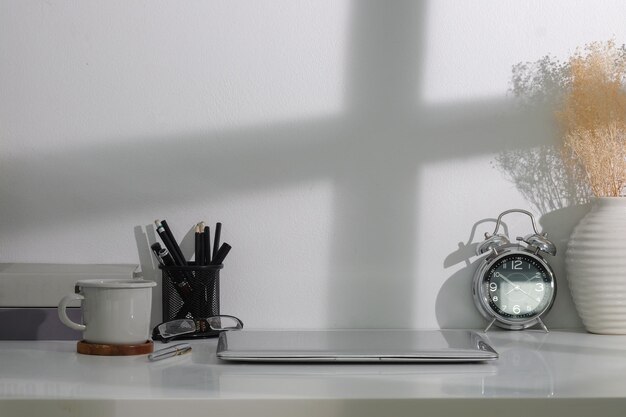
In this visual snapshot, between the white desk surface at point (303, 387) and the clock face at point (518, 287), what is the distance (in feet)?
0.95

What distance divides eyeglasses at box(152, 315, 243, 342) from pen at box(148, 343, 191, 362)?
0.35 ft

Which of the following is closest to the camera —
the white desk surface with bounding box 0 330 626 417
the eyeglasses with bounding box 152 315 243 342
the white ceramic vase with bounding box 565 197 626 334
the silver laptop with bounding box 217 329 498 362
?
the white desk surface with bounding box 0 330 626 417

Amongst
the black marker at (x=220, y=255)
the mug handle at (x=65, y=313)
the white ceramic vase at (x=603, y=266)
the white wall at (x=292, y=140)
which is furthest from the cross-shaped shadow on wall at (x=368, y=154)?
the mug handle at (x=65, y=313)

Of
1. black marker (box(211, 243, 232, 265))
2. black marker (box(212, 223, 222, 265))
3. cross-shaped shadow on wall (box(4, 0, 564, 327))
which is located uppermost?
cross-shaped shadow on wall (box(4, 0, 564, 327))

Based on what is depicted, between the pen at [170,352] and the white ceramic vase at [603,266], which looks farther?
the white ceramic vase at [603,266]

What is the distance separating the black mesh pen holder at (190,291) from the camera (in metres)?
1.57

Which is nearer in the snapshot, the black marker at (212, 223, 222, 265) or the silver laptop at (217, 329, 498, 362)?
the silver laptop at (217, 329, 498, 362)

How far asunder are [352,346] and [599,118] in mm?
692

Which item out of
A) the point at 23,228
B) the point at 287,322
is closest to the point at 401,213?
the point at 287,322

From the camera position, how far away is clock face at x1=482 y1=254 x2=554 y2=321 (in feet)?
5.45

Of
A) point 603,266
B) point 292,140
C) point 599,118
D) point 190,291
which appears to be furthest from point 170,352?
point 599,118

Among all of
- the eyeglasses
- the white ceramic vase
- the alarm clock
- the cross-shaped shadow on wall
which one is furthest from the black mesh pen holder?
the white ceramic vase

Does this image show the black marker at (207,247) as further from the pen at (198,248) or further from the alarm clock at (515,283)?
the alarm clock at (515,283)

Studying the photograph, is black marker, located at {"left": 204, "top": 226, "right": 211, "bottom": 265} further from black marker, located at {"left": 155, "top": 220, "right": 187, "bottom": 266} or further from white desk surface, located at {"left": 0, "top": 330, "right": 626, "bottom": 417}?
white desk surface, located at {"left": 0, "top": 330, "right": 626, "bottom": 417}
